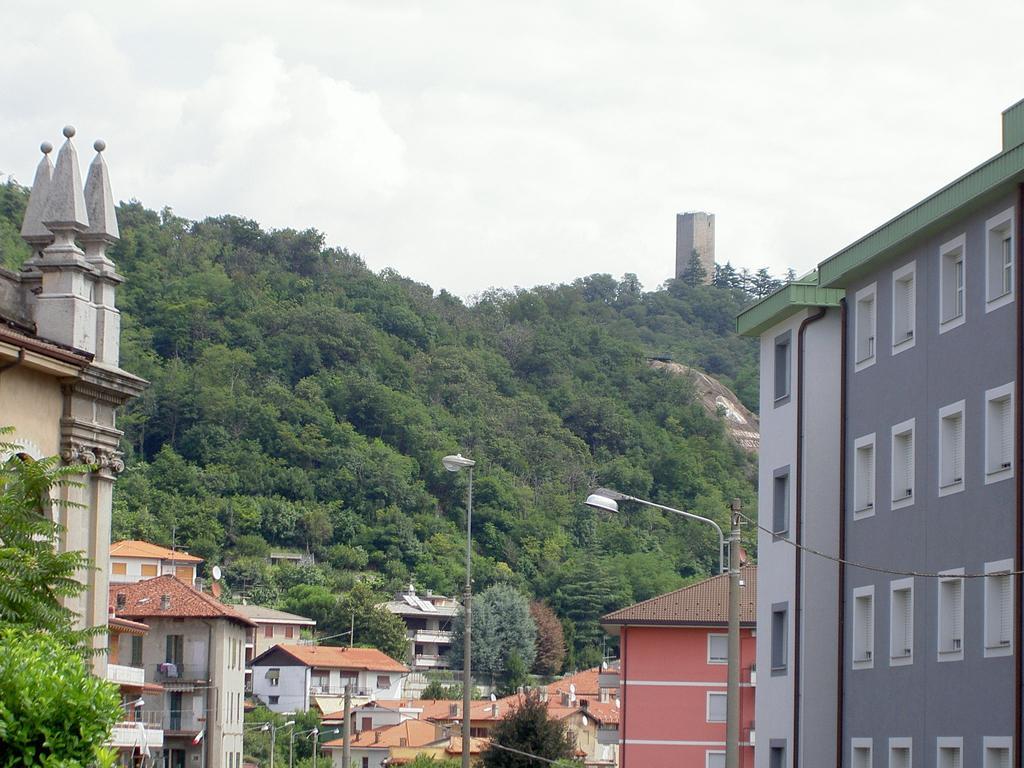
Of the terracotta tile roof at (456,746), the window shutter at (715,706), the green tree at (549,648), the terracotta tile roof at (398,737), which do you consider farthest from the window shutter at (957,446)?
the green tree at (549,648)

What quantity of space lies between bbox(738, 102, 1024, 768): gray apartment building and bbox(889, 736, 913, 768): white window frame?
0.03 m

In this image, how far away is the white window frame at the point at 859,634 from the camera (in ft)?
102

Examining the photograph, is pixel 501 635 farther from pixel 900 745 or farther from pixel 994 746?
pixel 994 746

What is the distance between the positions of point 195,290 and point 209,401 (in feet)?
50.1

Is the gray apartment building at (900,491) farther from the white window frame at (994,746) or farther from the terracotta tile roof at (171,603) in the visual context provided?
the terracotta tile roof at (171,603)

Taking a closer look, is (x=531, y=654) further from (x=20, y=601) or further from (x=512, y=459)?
(x=20, y=601)

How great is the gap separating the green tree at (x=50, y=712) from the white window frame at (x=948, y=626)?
1798 cm

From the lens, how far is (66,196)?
2495 cm

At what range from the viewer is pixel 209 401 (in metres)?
170

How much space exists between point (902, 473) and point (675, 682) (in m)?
26.3

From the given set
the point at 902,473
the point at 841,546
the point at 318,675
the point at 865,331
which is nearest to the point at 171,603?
the point at 318,675

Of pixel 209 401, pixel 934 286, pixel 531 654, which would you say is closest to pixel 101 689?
pixel 934 286

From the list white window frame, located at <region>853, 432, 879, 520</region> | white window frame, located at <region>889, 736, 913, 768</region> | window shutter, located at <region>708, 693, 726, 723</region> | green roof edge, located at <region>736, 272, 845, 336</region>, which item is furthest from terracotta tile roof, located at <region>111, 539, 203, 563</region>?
white window frame, located at <region>889, 736, 913, 768</region>

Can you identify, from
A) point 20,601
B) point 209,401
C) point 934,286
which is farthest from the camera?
point 209,401
